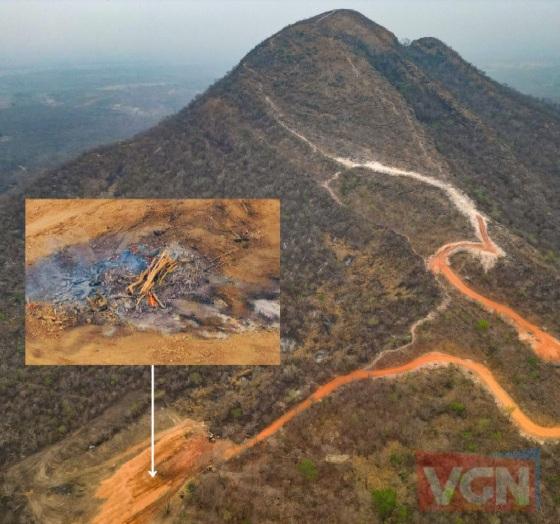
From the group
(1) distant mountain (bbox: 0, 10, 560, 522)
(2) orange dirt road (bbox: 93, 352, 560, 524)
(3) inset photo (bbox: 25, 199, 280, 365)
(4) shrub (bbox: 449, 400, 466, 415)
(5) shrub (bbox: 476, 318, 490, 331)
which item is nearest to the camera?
(3) inset photo (bbox: 25, 199, 280, 365)

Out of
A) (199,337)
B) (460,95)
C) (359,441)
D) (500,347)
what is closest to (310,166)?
(500,347)

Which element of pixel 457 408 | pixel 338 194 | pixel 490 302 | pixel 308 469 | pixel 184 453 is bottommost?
pixel 184 453

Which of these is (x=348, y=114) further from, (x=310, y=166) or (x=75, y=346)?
(x=75, y=346)

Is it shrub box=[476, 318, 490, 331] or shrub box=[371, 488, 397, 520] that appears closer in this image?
shrub box=[371, 488, 397, 520]

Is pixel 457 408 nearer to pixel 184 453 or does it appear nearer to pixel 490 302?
pixel 490 302

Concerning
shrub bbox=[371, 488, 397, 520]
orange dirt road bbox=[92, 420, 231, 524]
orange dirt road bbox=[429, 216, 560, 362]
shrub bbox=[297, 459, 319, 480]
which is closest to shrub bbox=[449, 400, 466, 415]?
shrub bbox=[371, 488, 397, 520]

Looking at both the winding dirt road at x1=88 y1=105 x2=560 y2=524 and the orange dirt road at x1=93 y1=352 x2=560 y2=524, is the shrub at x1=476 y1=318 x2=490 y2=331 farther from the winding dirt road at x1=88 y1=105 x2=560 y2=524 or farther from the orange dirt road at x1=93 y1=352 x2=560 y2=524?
the orange dirt road at x1=93 y1=352 x2=560 y2=524

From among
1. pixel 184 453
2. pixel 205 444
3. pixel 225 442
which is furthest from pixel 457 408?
pixel 184 453

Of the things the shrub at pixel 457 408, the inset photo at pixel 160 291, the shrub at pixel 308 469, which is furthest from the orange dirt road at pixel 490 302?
the inset photo at pixel 160 291
